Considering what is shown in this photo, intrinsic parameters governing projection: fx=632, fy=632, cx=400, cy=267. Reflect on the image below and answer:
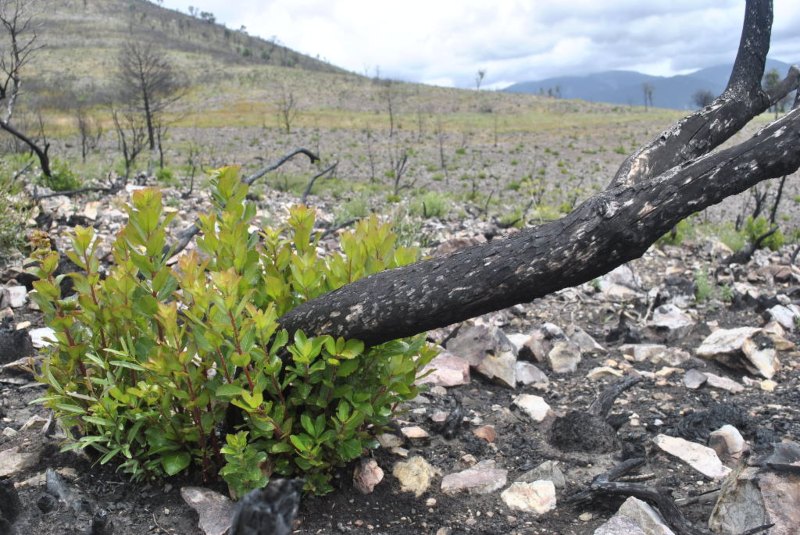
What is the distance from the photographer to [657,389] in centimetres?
377

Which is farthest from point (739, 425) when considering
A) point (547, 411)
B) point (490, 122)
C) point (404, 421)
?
point (490, 122)

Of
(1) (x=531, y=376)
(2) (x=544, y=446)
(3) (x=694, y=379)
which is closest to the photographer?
(2) (x=544, y=446)

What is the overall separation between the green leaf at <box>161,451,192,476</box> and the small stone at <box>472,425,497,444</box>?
54.0 inches

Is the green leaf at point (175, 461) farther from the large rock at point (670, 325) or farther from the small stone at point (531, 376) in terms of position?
the large rock at point (670, 325)

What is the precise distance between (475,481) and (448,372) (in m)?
1.18

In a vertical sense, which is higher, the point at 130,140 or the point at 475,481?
the point at 130,140

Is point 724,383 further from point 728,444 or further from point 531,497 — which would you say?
point 531,497

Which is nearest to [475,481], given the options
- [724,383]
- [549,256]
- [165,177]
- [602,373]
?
[549,256]

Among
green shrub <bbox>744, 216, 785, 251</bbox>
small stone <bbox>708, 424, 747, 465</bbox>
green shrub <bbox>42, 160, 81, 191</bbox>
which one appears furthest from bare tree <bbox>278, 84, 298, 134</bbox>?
small stone <bbox>708, 424, 747, 465</bbox>

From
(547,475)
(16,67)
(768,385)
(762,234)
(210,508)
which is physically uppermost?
(16,67)

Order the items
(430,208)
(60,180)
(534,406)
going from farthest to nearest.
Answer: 1. (430,208)
2. (60,180)
3. (534,406)

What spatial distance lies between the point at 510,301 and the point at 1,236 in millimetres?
4798

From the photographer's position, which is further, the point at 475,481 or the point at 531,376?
the point at 531,376

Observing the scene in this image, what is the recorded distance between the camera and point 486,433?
3.06m
